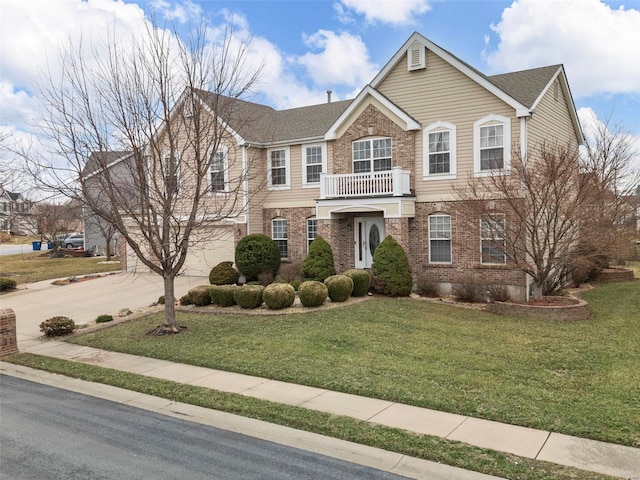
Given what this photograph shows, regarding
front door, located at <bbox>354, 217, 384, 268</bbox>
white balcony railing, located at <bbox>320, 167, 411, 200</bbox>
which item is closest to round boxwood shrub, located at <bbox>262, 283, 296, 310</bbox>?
white balcony railing, located at <bbox>320, 167, 411, 200</bbox>

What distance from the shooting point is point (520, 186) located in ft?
50.5

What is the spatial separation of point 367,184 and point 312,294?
6.35m

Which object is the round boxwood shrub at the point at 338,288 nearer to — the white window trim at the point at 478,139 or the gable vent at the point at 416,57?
the white window trim at the point at 478,139

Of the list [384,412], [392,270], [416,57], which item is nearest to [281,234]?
[392,270]

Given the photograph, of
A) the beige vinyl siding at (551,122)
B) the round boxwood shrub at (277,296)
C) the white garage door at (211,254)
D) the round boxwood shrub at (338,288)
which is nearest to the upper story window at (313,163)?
the white garage door at (211,254)

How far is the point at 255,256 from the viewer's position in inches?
819

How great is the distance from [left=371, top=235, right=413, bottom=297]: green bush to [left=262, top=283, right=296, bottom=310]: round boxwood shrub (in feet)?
13.0

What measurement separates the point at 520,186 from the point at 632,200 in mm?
8943

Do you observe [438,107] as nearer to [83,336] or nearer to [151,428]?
[83,336]

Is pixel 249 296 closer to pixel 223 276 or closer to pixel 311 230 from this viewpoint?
pixel 223 276

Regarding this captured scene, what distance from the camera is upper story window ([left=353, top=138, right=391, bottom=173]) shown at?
779 inches

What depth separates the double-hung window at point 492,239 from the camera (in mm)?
15586

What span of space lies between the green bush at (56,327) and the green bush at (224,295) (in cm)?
405

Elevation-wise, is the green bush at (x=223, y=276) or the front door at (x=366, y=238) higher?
the front door at (x=366, y=238)
